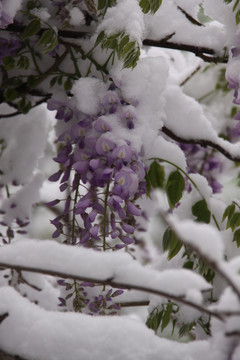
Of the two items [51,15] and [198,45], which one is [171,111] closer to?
[198,45]

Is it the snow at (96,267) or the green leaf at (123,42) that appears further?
the green leaf at (123,42)

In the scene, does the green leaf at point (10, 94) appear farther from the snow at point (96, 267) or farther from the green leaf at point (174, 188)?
the snow at point (96, 267)

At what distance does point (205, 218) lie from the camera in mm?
834

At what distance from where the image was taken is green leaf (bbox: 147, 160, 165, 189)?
79 cm

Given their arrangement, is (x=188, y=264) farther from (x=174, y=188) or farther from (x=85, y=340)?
(x=85, y=340)

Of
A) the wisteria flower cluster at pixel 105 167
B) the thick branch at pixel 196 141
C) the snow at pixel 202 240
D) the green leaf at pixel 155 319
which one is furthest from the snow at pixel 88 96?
the snow at pixel 202 240

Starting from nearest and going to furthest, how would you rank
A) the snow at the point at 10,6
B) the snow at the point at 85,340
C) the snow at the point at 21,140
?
the snow at the point at 85,340
the snow at the point at 10,6
the snow at the point at 21,140

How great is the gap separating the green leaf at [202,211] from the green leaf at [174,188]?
0.20ft

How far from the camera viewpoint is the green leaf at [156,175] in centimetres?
79

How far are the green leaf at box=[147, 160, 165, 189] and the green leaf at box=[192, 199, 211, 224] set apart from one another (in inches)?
3.5

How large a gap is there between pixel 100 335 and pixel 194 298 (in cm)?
14

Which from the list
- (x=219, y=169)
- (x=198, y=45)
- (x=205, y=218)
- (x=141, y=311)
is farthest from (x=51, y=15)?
(x=141, y=311)

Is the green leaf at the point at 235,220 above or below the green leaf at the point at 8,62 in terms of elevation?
below

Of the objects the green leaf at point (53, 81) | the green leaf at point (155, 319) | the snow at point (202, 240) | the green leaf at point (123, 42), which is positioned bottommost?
the green leaf at point (155, 319)
